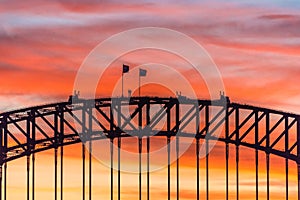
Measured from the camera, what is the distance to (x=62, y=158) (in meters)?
152

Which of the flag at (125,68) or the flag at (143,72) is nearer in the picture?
the flag at (143,72)

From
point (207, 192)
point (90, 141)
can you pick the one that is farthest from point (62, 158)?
point (207, 192)

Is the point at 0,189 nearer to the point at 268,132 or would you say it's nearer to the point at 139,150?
the point at 139,150

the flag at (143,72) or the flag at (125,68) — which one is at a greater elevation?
the flag at (125,68)

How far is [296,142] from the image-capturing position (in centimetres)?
15188

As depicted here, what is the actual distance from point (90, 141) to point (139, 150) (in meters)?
4.27

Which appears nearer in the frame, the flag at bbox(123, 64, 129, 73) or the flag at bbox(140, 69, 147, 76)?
the flag at bbox(140, 69, 147, 76)

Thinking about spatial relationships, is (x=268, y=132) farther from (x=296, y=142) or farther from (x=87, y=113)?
(x=87, y=113)

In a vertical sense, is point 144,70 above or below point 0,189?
above

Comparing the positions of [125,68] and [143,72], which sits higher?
[125,68]

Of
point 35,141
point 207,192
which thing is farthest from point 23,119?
point 207,192

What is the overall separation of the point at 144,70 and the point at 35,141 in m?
10.5

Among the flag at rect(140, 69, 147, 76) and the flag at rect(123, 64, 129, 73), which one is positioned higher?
the flag at rect(123, 64, 129, 73)

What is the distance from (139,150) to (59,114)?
25.3ft
